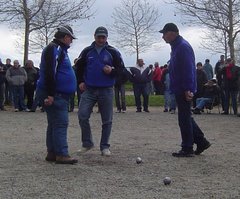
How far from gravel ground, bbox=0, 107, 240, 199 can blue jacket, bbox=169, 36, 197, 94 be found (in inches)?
45.8

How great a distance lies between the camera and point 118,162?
339 inches

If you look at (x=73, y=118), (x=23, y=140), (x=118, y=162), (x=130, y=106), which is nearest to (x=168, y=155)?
(x=118, y=162)

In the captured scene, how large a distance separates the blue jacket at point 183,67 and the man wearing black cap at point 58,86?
171cm

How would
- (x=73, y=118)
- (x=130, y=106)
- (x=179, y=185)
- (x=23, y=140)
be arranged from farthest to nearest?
(x=130, y=106) < (x=73, y=118) < (x=23, y=140) < (x=179, y=185)

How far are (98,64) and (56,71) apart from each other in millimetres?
1072

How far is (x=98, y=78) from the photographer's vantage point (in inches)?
360

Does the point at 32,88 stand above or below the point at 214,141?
above

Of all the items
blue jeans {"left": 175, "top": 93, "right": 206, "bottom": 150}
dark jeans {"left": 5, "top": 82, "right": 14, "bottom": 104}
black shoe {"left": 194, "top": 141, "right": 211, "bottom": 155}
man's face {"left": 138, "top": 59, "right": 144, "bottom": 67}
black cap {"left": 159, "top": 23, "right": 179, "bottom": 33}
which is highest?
man's face {"left": 138, "top": 59, "right": 144, "bottom": 67}

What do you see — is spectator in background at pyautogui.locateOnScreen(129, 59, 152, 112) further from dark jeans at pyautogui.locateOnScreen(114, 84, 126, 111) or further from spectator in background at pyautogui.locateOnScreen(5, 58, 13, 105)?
spectator in background at pyautogui.locateOnScreen(5, 58, 13, 105)

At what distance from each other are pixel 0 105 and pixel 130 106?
635 centimetres

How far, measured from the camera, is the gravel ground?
6.47m

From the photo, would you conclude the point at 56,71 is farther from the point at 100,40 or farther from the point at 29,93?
the point at 29,93

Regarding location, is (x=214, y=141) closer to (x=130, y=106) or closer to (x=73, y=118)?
(x=73, y=118)

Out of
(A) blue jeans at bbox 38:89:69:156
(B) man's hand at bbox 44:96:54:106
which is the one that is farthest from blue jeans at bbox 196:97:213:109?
(B) man's hand at bbox 44:96:54:106
